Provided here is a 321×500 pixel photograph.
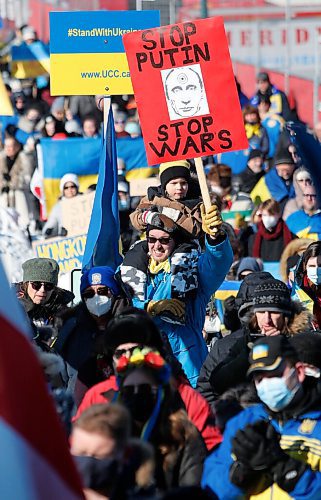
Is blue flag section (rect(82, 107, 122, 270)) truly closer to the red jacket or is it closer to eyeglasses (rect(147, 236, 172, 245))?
eyeglasses (rect(147, 236, 172, 245))

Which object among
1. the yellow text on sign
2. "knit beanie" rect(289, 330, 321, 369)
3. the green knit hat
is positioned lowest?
the green knit hat

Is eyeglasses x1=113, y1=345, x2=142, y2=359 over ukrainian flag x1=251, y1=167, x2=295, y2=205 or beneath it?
over

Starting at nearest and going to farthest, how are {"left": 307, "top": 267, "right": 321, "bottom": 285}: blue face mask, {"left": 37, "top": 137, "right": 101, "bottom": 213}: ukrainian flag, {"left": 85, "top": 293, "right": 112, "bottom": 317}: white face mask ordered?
1. {"left": 85, "top": 293, "right": 112, "bottom": 317}: white face mask
2. {"left": 307, "top": 267, "right": 321, "bottom": 285}: blue face mask
3. {"left": 37, "top": 137, "right": 101, "bottom": 213}: ukrainian flag

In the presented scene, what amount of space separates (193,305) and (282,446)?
9.70ft

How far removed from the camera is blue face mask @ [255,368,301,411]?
5496 mm

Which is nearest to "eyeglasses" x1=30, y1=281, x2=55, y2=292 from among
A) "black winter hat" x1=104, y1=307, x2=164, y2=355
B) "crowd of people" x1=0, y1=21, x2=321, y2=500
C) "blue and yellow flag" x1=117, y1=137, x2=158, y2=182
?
"crowd of people" x1=0, y1=21, x2=321, y2=500

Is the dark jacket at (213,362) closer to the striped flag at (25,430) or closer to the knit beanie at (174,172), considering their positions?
the knit beanie at (174,172)

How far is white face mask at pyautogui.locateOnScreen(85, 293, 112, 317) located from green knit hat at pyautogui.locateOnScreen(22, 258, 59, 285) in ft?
2.16

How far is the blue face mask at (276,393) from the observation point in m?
5.50

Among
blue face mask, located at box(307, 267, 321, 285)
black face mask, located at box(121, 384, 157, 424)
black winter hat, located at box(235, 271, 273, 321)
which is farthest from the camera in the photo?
blue face mask, located at box(307, 267, 321, 285)

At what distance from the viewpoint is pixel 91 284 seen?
802 cm

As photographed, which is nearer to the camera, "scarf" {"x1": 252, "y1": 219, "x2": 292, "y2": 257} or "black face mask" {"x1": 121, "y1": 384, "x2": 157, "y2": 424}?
"black face mask" {"x1": 121, "y1": 384, "x2": 157, "y2": 424}

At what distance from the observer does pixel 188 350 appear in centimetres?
844

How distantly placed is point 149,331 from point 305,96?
53.6 feet
